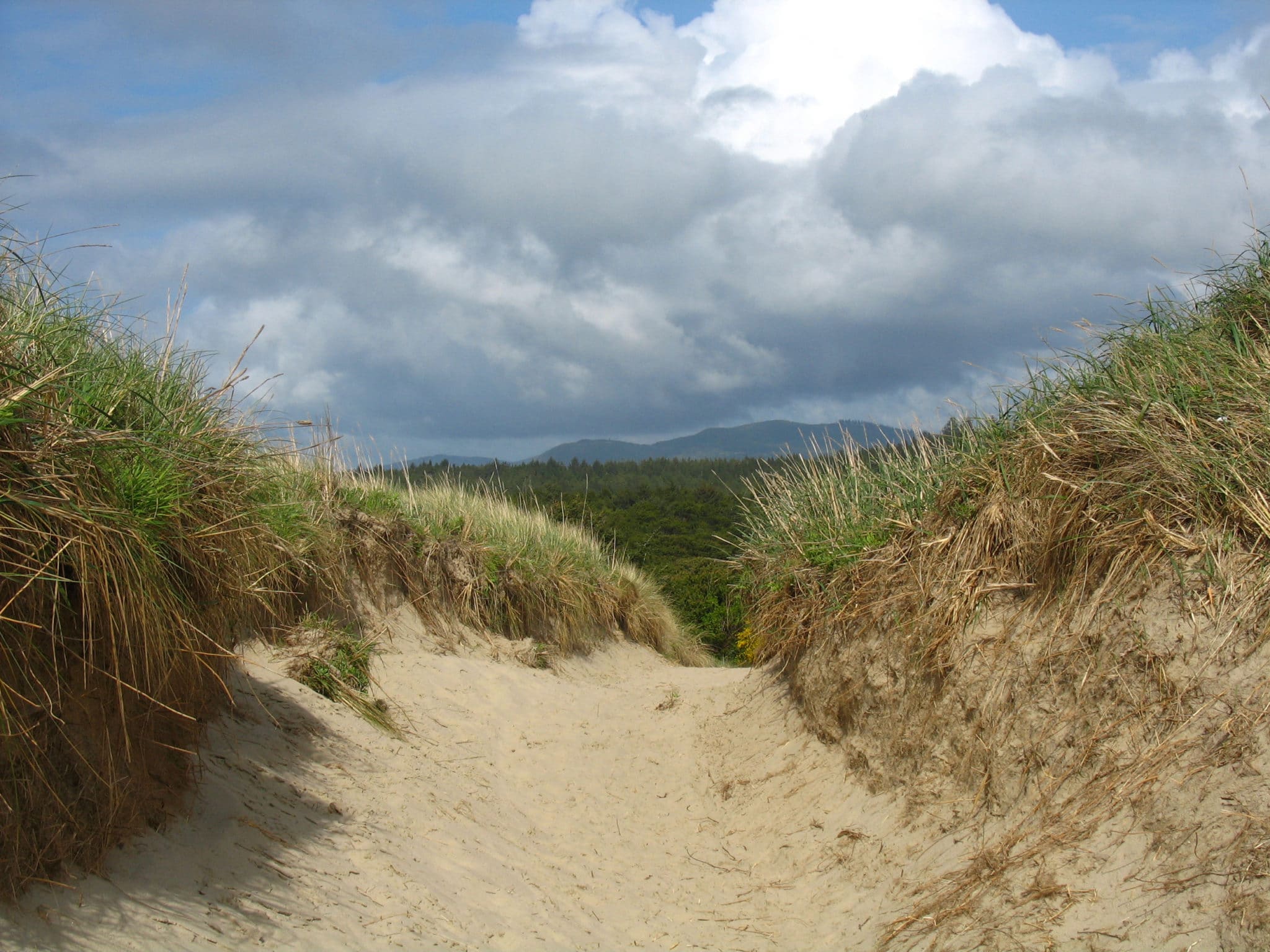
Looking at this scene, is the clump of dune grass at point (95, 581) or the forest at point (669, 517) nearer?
the clump of dune grass at point (95, 581)

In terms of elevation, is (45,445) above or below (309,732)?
above

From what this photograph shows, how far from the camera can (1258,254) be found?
5.87 meters

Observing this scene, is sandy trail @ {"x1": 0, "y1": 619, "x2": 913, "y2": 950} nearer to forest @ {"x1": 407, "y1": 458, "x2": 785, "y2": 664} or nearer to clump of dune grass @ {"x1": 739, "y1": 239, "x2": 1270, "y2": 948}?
clump of dune grass @ {"x1": 739, "y1": 239, "x2": 1270, "y2": 948}

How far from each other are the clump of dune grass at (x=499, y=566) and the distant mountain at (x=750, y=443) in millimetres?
2900

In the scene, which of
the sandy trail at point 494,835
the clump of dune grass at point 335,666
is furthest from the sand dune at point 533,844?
the clump of dune grass at point 335,666

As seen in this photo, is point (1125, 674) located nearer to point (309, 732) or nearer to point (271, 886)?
point (271, 886)

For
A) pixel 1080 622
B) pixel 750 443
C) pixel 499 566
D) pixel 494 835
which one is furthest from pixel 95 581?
pixel 750 443

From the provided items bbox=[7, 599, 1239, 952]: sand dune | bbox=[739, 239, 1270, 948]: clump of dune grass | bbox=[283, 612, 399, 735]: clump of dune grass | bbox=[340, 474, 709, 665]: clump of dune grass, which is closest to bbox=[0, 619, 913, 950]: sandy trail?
bbox=[7, 599, 1239, 952]: sand dune

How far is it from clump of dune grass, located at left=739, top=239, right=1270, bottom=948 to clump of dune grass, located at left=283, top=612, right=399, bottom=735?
11.8 feet

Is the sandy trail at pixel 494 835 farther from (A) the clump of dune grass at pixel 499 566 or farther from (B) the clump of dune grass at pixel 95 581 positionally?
(A) the clump of dune grass at pixel 499 566

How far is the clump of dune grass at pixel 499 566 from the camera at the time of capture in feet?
32.0

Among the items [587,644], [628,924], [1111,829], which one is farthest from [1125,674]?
[587,644]

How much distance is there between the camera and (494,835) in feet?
19.6

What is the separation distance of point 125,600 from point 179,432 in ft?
3.99
